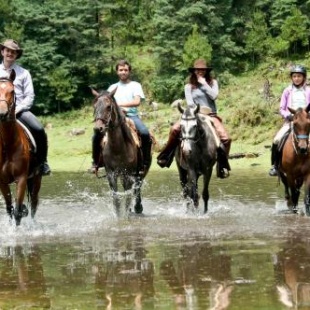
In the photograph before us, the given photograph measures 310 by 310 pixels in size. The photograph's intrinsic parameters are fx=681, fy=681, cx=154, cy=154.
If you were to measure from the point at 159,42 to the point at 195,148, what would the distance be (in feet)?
134

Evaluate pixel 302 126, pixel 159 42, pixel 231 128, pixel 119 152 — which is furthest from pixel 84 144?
pixel 302 126

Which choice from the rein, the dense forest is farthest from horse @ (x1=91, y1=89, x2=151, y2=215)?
the dense forest

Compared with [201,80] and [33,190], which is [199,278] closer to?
[33,190]

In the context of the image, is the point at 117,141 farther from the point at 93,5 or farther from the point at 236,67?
the point at 93,5

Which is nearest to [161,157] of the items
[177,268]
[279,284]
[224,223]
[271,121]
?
[224,223]

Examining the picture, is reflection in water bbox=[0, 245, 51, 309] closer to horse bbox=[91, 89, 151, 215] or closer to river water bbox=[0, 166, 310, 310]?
river water bbox=[0, 166, 310, 310]

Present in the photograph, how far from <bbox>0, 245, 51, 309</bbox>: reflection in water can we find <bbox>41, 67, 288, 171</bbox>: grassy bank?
55.1 ft

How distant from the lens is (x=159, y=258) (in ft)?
→ 26.7

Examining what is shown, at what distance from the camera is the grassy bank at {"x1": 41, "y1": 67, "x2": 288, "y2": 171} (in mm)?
29672

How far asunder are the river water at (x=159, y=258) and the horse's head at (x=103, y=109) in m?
1.69

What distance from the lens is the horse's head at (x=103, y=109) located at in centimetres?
1152

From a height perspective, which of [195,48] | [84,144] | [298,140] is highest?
[195,48]

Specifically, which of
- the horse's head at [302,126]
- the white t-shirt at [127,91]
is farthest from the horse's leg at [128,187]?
the horse's head at [302,126]

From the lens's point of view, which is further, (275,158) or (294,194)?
(275,158)
